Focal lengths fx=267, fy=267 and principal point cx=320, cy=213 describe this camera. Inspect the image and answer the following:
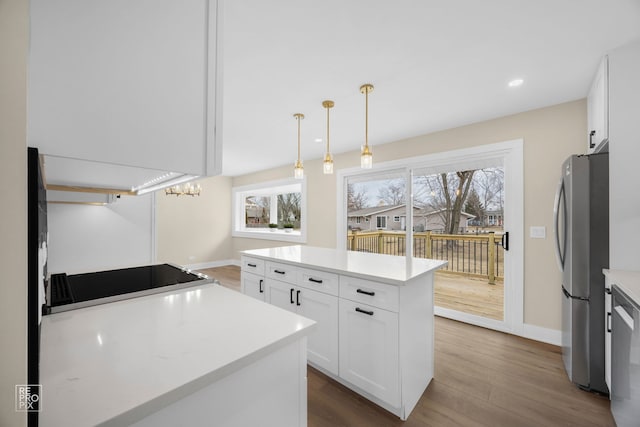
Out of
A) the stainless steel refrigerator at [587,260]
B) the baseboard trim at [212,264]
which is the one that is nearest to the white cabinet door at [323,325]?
the stainless steel refrigerator at [587,260]

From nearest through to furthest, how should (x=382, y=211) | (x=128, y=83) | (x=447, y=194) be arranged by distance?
(x=128, y=83)
(x=447, y=194)
(x=382, y=211)

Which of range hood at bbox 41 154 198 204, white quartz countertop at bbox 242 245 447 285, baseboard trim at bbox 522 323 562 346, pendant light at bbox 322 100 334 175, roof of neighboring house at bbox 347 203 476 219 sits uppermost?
pendant light at bbox 322 100 334 175

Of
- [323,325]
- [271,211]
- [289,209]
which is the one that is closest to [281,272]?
[323,325]

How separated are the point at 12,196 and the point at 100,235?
2.16 meters

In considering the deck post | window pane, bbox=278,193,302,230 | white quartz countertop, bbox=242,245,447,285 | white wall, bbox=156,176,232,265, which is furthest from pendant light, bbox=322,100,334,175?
white wall, bbox=156,176,232,265

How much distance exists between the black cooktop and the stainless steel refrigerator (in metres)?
2.52

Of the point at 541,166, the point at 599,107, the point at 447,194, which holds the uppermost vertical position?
the point at 599,107

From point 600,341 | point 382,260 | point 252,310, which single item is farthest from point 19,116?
point 600,341

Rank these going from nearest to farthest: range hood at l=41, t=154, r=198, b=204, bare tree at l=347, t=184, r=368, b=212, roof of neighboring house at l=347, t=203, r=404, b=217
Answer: range hood at l=41, t=154, r=198, b=204, roof of neighboring house at l=347, t=203, r=404, b=217, bare tree at l=347, t=184, r=368, b=212

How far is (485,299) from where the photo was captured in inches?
133

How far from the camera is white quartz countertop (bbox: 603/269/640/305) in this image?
125 centimetres

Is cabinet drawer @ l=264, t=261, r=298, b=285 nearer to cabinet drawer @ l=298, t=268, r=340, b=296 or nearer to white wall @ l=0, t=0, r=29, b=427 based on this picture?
cabinet drawer @ l=298, t=268, r=340, b=296

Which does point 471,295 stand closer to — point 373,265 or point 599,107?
point 373,265

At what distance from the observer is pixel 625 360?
4.40 ft
